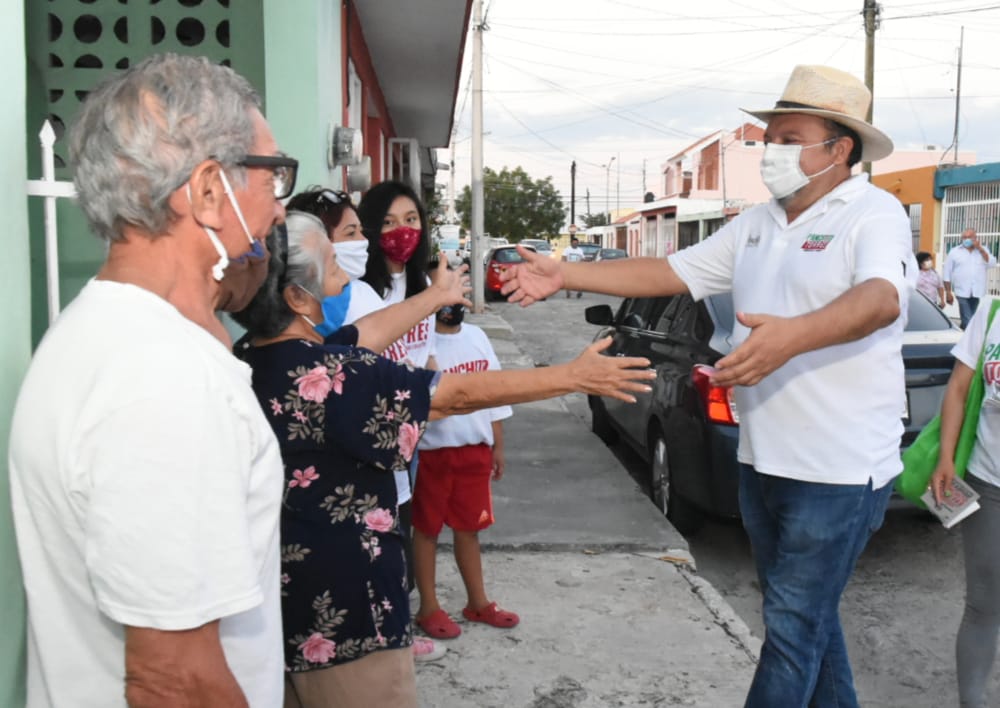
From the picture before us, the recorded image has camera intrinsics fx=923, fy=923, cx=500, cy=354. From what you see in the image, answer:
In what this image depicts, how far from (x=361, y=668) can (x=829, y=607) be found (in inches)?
59.8

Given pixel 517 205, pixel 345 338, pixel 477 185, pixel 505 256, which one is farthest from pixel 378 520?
pixel 517 205

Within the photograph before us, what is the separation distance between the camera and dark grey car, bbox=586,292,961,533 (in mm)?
4797

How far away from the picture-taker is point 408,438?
2051 mm

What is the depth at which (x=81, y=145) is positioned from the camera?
1.43 metres

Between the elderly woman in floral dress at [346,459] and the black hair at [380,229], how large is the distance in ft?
5.40

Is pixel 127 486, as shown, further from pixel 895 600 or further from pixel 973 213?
pixel 973 213

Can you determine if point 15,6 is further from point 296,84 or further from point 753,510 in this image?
point 296,84

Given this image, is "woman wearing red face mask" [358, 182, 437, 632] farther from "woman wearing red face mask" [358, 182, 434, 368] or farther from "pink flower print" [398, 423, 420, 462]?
"pink flower print" [398, 423, 420, 462]

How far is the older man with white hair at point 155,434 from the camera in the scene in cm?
125

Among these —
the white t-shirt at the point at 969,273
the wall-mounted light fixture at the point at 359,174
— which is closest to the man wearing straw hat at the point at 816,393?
the wall-mounted light fixture at the point at 359,174

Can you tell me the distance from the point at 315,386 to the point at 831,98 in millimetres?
1901

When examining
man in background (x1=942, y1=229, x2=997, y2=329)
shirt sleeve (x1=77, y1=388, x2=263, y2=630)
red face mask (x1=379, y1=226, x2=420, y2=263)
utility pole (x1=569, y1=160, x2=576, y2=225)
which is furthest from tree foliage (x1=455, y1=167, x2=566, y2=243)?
shirt sleeve (x1=77, y1=388, x2=263, y2=630)

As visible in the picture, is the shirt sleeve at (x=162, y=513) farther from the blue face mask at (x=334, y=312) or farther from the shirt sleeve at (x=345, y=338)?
the blue face mask at (x=334, y=312)

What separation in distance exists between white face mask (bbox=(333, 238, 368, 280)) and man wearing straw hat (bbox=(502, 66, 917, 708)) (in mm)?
1392
